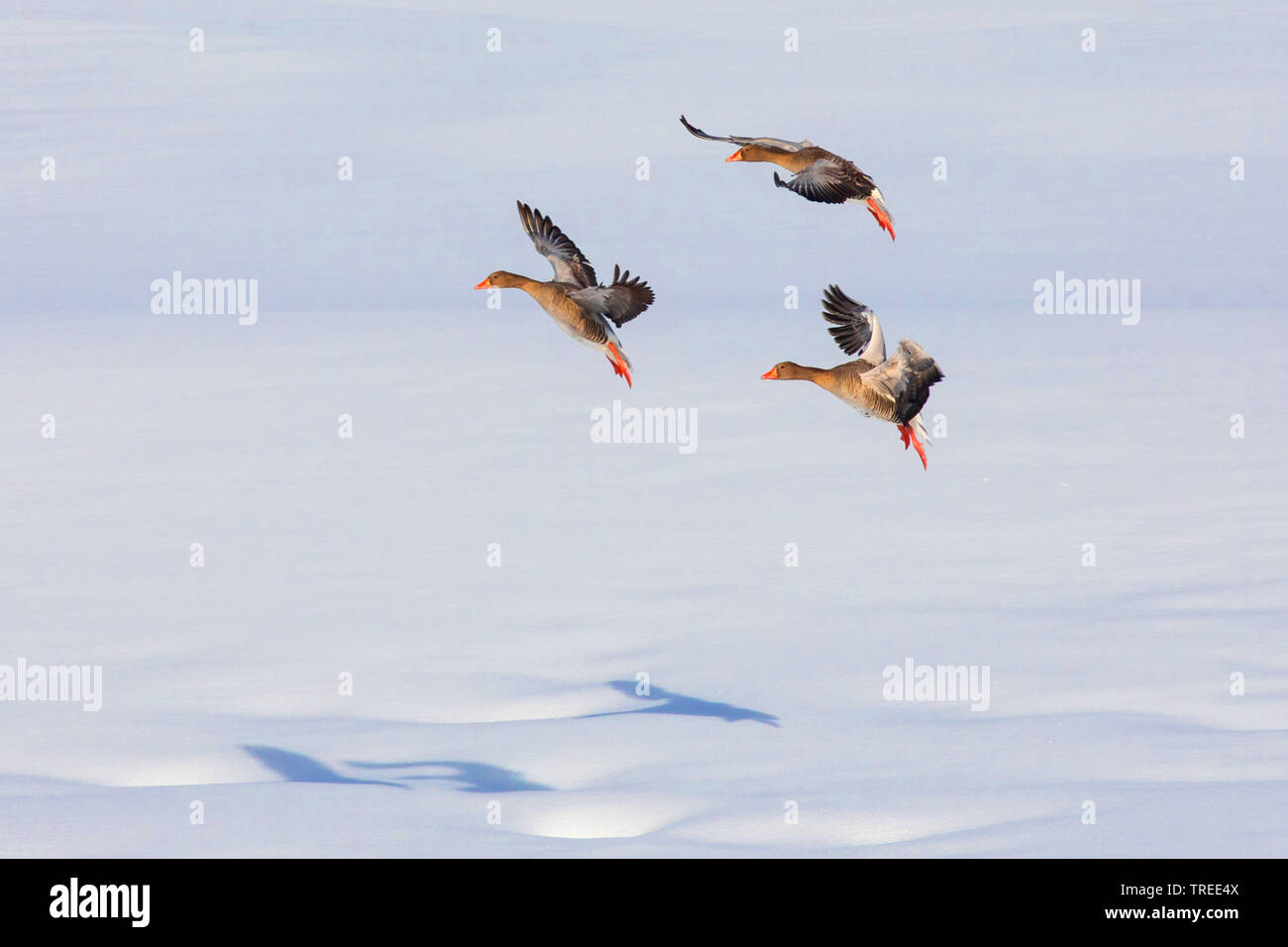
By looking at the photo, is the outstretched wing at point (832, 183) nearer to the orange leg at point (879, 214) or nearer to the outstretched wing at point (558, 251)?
the orange leg at point (879, 214)

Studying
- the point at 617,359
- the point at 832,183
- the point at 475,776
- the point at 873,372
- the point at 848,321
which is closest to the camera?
the point at 475,776

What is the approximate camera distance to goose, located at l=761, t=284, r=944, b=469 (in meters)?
8.96

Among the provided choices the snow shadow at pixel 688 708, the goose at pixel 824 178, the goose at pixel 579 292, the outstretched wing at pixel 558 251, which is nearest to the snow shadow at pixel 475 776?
the snow shadow at pixel 688 708

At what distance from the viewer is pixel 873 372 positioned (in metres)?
9.08

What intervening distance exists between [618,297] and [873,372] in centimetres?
150

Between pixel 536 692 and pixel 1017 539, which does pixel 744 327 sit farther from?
pixel 536 692

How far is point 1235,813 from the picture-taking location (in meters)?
8.30

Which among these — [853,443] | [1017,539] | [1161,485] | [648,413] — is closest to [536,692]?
[1017,539]

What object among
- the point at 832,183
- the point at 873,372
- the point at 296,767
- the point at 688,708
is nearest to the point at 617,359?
the point at 832,183

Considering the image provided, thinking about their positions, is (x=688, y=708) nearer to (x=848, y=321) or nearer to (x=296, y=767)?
(x=296, y=767)

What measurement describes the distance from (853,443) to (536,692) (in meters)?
9.66

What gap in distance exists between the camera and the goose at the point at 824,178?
31.8 feet

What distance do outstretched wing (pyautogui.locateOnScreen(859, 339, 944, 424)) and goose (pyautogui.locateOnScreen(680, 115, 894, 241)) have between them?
3.10ft


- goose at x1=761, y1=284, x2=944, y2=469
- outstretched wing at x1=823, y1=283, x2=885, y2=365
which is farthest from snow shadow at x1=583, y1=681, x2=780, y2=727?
outstretched wing at x1=823, y1=283, x2=885, y2=365
